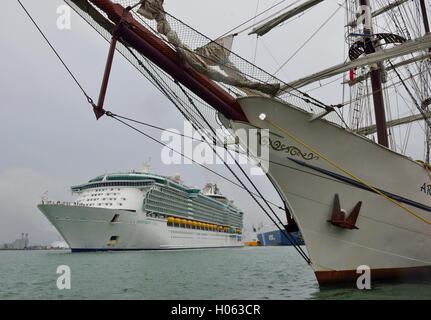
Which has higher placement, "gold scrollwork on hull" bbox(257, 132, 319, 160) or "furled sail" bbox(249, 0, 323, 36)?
"furled sail" bbox(249, 0, 323, 36)

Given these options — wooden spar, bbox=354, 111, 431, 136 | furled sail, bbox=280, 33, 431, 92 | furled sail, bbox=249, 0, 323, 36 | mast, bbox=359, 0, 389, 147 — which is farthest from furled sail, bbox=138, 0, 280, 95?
wooden spar, bbox=354, 111, 431, 136

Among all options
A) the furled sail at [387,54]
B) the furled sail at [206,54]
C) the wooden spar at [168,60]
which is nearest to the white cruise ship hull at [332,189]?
the wooden spar at [168,60]

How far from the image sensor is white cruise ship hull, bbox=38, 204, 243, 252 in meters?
31.4

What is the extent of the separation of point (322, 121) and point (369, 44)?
554 centimetres

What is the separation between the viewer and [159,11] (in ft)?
19.3

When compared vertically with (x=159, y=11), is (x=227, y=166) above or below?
below

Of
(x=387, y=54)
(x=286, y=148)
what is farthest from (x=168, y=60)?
(x=387, y=54)

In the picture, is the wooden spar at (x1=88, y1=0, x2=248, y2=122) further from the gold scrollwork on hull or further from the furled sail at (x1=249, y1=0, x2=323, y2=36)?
the furled sail at (x1=249, y1=0, x2=323, y2=36)

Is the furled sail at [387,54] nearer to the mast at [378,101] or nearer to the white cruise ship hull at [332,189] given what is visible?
the mast at [378,101]

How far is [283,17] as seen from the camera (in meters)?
12.4

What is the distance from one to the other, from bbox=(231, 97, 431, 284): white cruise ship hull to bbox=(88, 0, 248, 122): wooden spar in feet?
2.09
